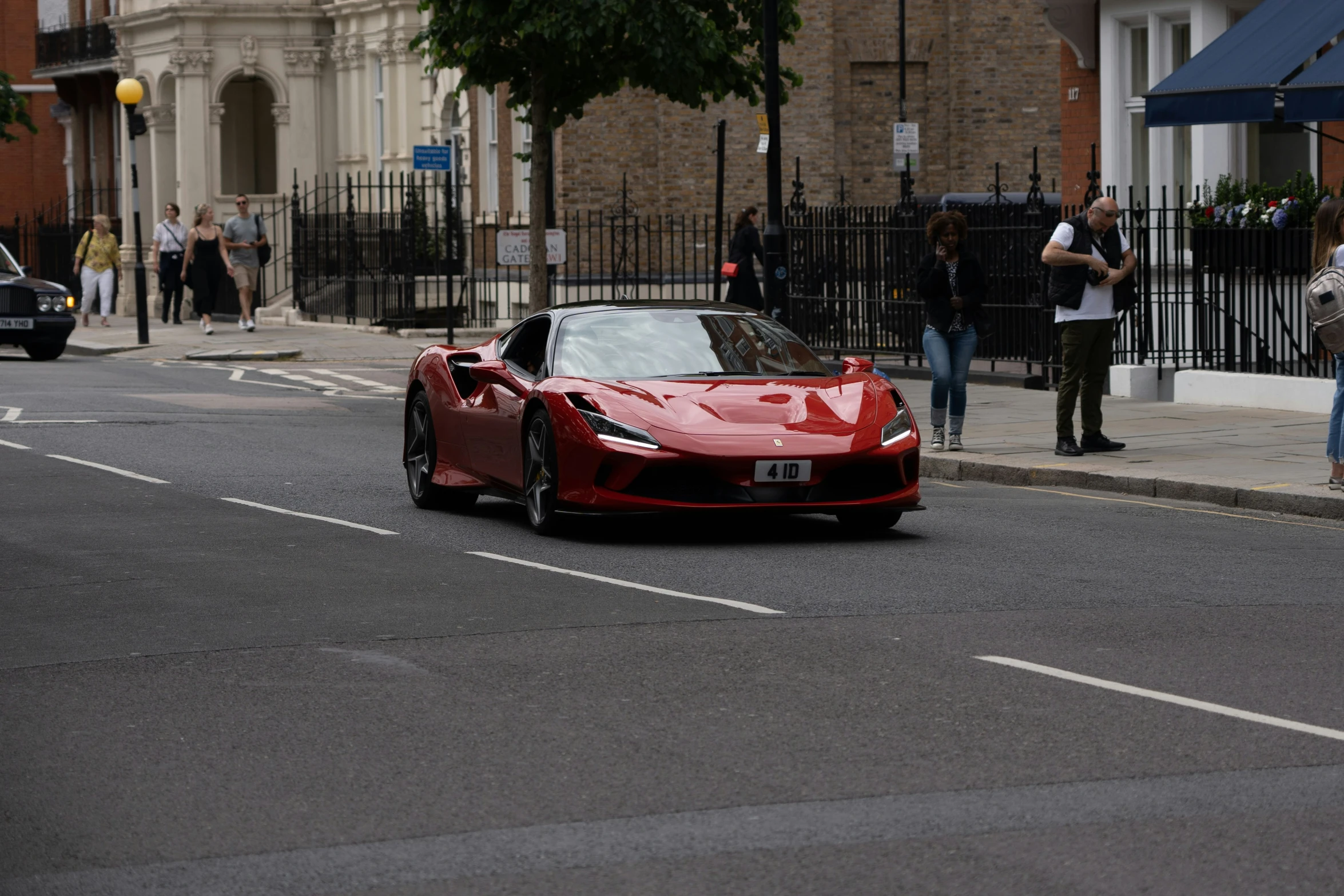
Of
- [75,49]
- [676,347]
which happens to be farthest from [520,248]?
[75,49]

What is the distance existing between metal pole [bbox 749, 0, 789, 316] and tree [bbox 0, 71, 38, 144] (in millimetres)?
34869

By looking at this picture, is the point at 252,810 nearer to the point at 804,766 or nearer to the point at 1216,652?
the point at 804,766

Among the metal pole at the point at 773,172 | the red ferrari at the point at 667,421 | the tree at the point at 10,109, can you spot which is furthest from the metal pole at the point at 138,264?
the tree at the point at 10,109

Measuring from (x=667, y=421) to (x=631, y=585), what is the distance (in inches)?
60.8

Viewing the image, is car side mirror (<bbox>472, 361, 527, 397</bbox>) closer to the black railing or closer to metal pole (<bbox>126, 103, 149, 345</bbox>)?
metal pole (<bbox>126, 103, 149, 345</bbox>)

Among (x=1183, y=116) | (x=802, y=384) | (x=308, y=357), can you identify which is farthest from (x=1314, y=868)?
(x=308, y=357)

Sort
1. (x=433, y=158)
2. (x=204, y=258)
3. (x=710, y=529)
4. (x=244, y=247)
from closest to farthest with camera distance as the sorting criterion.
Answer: (x=710, y=529)
(x=433, y=158)
(x=244, y=247)
(x=204, y=258)

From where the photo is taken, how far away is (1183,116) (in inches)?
709

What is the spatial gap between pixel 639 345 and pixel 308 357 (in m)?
17.8

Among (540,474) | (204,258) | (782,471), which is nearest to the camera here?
(782,471)

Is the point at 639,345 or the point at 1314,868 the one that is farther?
the point at 639,345

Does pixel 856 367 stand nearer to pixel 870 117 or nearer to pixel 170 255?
pixel 870 117

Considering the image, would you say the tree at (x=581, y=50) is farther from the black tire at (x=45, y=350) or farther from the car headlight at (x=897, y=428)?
the car headlight at (x=897, y=428)

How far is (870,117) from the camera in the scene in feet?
122
